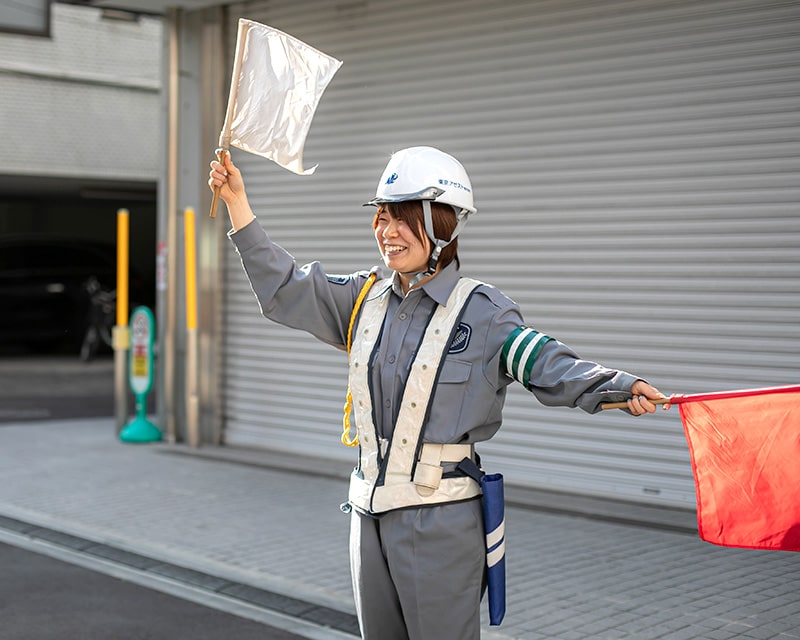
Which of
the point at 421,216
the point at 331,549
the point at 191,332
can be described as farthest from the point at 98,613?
the point at 191,332

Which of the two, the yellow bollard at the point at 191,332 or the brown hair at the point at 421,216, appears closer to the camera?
the brown hair at the point at 421,216

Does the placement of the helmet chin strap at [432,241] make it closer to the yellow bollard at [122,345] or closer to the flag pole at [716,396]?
the flag pole at [716,396]

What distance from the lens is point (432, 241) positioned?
3273 millimetres

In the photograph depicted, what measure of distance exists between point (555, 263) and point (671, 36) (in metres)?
1.82

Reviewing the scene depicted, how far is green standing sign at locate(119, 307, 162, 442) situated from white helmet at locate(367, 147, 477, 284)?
8.41 m

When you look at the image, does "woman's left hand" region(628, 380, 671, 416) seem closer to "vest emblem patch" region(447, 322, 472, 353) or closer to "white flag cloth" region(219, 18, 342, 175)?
"vest emblem patch" region(447, 322, 472, 353)

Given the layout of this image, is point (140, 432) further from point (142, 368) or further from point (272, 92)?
point (272, 92)

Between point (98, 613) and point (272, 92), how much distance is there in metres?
3.46

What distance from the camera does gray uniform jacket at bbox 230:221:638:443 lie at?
3121 millimetres

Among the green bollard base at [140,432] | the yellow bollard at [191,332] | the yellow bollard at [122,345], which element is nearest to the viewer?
the yellow bollard at [191,332]

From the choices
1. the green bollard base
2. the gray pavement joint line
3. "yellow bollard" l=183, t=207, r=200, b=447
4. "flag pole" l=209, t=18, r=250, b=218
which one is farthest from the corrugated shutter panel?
"flag pole" l=209, t=18, r=250, b=218

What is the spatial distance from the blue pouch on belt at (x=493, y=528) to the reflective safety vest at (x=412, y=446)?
0.11 ft

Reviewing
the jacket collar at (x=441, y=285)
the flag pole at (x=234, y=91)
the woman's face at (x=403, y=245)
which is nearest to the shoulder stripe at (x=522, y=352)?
the jacket collar at (x=441, y=285)

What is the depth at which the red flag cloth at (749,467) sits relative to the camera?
3.14 metres
